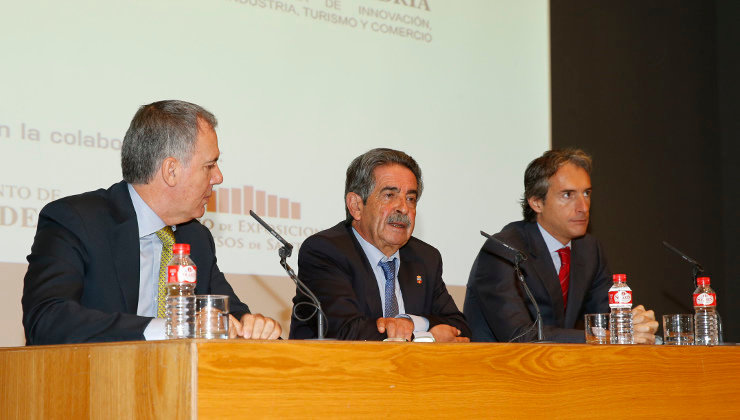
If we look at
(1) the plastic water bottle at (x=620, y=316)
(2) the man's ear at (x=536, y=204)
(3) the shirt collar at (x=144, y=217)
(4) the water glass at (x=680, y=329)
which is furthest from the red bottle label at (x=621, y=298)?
(3) the shirt collar at (x=144, y=217)

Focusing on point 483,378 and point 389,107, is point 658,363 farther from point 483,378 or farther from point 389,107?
point 389,107

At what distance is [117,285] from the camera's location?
276 centimetres

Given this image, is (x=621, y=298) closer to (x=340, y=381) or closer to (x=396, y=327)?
(x=396, y=327)

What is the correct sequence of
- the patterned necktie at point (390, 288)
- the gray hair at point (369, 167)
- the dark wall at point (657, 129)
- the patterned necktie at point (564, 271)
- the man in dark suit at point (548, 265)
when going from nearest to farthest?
the patterned necktie at point (390, 288) → the gray hair at point (369, 167) → the man in dark suit at point (548, 265) → the patterned necktie at point (564, 271) → the dark wall at point (657, 129)

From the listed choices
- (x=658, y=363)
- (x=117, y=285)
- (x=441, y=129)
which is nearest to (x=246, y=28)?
(x=441, y=129)

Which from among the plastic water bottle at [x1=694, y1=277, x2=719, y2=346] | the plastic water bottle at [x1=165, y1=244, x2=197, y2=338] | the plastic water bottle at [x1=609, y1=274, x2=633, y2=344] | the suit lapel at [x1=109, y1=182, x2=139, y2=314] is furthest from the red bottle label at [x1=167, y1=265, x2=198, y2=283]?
the plastic water bottle at [x1=694, y1=277, x2=719, y2=346]

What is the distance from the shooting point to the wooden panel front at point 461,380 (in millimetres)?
1755

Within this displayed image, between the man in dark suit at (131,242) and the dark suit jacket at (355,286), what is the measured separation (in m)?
0.43

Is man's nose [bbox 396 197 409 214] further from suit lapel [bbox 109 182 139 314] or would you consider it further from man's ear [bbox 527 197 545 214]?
suit lapel [bbox 109 182 139 314]

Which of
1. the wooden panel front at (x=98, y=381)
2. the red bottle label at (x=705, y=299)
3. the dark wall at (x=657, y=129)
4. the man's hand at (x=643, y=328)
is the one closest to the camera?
the wooden panel front at (x=98, y=381)

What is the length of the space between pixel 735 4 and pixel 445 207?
3463 millimetres

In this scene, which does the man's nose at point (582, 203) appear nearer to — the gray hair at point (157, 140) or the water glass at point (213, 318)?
the gray hair at point (157, 140)

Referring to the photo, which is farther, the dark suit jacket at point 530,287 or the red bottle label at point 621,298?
the dark suit jacket at point 530,287

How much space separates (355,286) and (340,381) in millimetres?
1750
